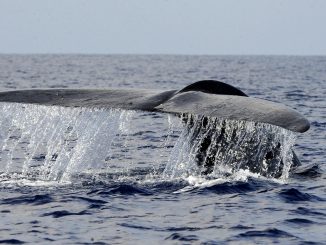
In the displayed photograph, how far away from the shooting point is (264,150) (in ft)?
30.4

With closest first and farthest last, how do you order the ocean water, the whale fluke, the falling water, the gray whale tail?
the gray whale tail < the whale fluke < the ocean water < the falling water

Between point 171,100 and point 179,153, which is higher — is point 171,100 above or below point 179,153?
above

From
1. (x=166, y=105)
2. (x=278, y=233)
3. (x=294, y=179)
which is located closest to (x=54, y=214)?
(x=166, y=105)

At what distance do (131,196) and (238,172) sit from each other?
4.67ft

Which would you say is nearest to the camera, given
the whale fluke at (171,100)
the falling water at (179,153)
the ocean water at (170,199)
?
the whale fluke at (171,100)

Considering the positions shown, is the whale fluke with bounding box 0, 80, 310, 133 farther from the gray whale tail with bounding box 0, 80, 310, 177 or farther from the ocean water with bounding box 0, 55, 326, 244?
the ocean water with bounding box 0, 55, 326, 244

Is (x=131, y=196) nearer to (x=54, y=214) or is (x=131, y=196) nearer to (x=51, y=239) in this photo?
(x=54, y=214)

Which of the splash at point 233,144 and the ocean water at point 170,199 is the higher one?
the splash at point 233,144

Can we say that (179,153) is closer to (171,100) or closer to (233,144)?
(233,144)

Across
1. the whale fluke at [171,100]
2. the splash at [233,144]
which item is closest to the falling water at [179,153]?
the splash at [233,144]

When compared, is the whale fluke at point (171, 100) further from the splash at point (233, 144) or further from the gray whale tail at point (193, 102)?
the splash at point (233, 144)

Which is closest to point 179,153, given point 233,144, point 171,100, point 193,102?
point 233,144

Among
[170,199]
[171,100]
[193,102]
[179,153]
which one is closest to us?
[193,102]

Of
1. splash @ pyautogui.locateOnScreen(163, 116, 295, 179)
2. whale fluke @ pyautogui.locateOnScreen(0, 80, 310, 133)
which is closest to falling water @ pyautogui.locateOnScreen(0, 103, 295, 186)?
splash @ pyautogui.locateOnScreen(163, 116, 295, 179)
